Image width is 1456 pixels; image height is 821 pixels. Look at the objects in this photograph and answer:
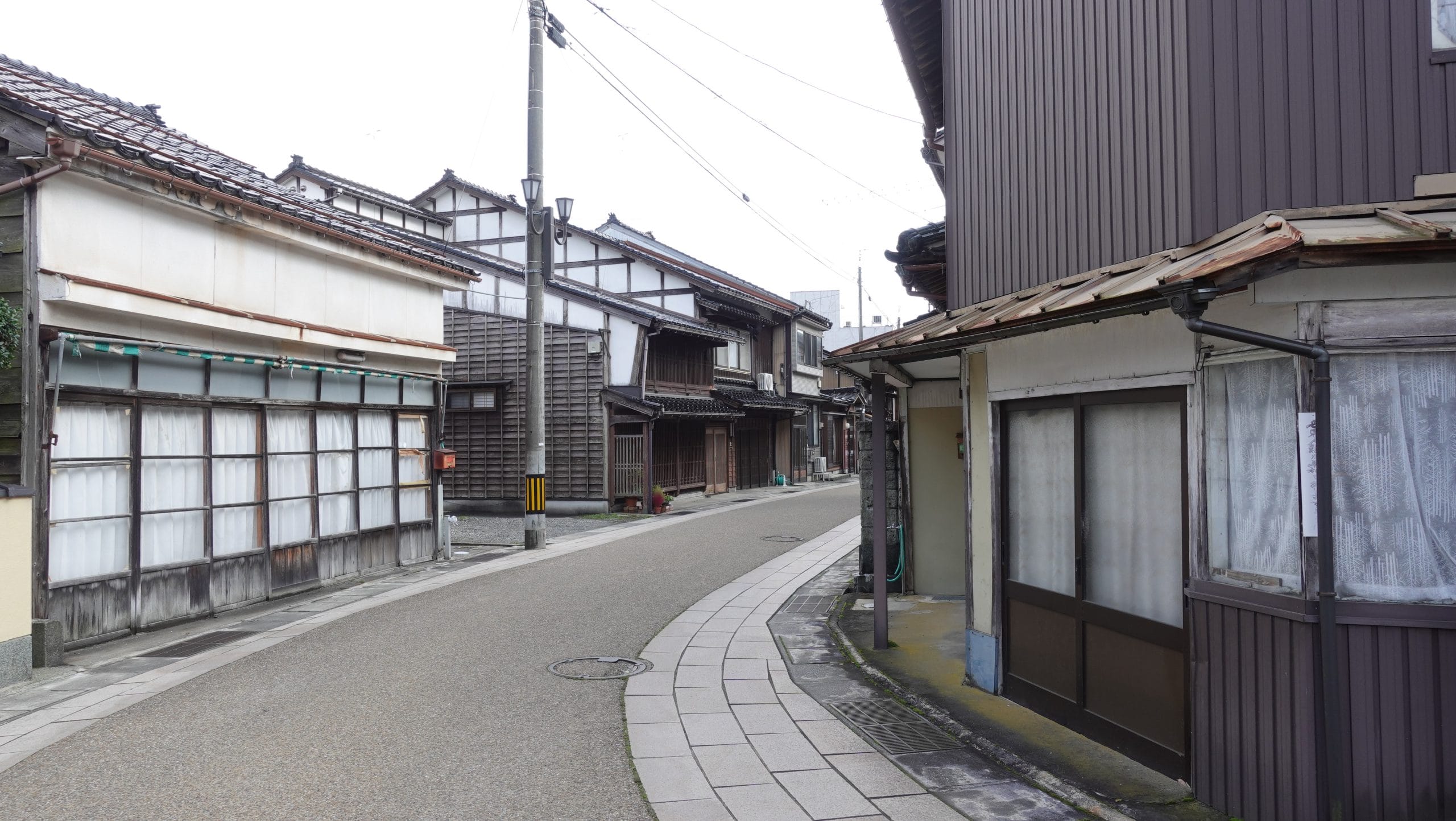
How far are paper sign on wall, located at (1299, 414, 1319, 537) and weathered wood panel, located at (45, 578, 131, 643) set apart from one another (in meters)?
10.6

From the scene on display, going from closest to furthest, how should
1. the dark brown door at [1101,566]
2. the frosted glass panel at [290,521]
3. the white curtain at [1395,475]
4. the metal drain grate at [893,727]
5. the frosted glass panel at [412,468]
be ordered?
the white curtain at [1395,475], the dark brown door at [1101,566], the metal drain grate at [893,727], the frosted glass panel at [290,521], the frosted glass panel at [412,468]

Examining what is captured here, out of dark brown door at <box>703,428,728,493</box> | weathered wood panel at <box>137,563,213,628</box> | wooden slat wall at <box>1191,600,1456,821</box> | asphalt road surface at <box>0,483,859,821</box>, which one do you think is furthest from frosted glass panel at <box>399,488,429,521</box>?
dark brown door at <box>703,428,728,493</box>

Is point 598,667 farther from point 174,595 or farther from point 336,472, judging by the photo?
point 336,472

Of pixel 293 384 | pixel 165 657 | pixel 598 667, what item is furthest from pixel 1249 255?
pixel 293 384

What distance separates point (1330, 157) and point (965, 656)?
4974 mm

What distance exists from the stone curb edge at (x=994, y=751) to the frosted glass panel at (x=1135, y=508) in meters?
1.23

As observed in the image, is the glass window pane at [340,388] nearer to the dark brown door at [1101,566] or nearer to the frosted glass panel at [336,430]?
the frosted glass panel at [336,430]

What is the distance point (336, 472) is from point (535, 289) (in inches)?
235

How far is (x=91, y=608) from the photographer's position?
9273 millimetres

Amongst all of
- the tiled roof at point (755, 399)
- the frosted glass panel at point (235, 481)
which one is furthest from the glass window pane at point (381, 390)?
the tiled roof at point (755, 399)

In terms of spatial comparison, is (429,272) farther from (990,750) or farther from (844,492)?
(844,492)

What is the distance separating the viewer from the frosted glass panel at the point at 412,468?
15297mm

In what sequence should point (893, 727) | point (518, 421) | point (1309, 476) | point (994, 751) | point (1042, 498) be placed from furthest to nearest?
1. point (518, 421)
2. point (1042, 498)
3. point (893, 727)
4. point (994, 751)
5. point (1309, 476)

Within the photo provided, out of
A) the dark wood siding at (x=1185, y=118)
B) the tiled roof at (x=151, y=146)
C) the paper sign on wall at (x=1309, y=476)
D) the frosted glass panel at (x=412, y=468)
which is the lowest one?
the frosted glass panel at (x=412, y=468)
